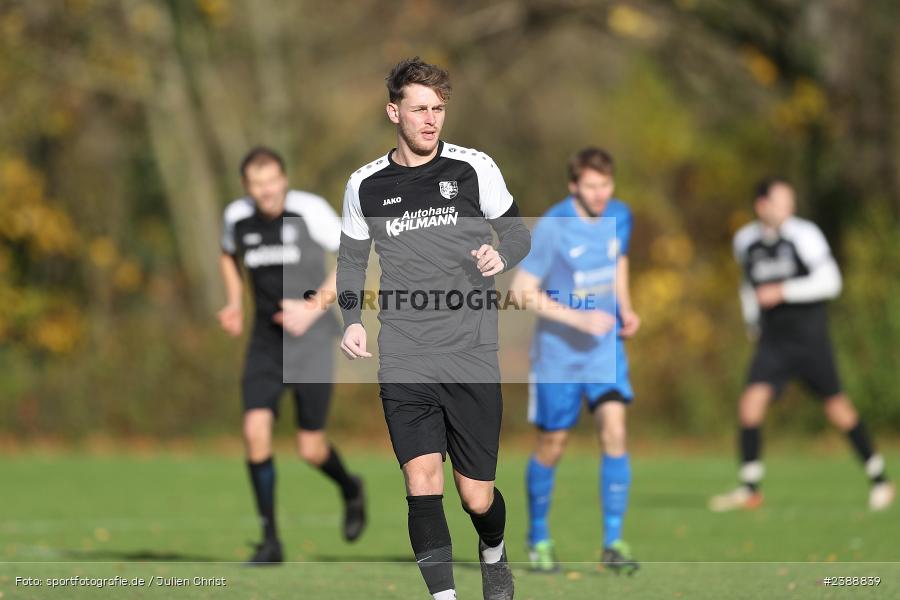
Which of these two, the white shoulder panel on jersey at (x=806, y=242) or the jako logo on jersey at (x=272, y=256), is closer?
the jako logo on jersey at (x=272, y=256)

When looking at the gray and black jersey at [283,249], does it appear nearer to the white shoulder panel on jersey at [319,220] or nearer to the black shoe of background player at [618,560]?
the white shoulder panel on jersey at [319,220]

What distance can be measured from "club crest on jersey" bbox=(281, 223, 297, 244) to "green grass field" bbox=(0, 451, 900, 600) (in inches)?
81.0

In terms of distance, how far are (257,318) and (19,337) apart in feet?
54.9

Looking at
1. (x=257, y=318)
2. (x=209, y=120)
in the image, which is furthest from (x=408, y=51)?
(x=257, y=318)

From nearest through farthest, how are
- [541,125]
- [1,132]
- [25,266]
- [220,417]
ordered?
[220,417] → [1,132] → [25,266] → [541,125]

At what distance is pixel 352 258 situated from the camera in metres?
6.84

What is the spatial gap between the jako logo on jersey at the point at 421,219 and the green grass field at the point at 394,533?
2121 mm

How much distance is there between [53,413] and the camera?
22.0 meters

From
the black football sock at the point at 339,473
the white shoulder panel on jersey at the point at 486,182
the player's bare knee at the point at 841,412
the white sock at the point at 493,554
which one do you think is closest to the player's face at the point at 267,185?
the black football sock at the point at 339,473

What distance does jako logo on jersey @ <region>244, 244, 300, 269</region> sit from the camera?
9727 mm

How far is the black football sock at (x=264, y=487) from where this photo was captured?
9516mm

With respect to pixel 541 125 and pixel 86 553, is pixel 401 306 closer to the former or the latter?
pixel 86 553

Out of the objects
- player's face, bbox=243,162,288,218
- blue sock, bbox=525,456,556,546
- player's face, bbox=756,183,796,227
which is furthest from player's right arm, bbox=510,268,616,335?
player's face, bbox=756,183,796,227

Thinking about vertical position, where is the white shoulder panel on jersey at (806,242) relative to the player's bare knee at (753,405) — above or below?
above
